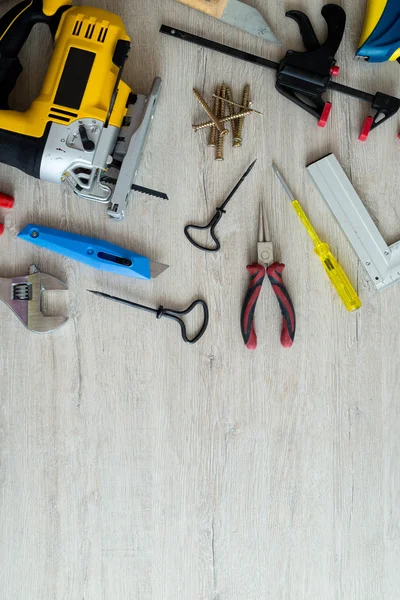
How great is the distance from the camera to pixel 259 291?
1425mm

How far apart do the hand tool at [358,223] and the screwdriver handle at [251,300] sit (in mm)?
250

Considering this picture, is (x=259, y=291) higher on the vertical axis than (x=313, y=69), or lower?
lower

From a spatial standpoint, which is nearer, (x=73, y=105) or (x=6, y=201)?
(x=73, y=105)

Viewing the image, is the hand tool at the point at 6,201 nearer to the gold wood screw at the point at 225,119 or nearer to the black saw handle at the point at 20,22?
the black saw handle at the point at 20,22

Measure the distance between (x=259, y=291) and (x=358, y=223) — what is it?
309mm

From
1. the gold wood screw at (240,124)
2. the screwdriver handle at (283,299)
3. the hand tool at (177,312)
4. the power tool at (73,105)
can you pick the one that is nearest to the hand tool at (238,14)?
the gold wood screw at (240,124)

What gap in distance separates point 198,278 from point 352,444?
589mm

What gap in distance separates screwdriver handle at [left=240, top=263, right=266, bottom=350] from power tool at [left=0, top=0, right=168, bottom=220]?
373 mm

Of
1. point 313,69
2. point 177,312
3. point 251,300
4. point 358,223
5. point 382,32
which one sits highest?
point 382,32

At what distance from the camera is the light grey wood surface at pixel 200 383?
1.45 meters

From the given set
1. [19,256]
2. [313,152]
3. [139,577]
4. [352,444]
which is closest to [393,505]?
[352,444]

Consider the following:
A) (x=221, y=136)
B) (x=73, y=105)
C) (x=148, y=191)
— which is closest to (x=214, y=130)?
(x=221, y=136)

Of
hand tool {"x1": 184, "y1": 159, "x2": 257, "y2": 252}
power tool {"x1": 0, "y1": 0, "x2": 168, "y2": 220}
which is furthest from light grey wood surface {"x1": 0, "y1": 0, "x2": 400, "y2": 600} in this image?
power tool {"x1": 0, "y1": 0, "x2": 168, "y2": 220}

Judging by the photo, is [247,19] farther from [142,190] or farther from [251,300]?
[251,300]
